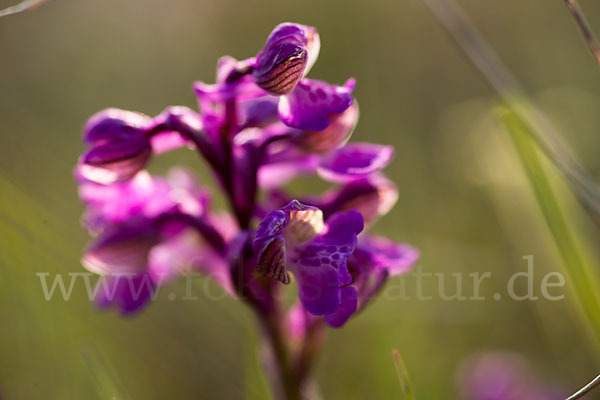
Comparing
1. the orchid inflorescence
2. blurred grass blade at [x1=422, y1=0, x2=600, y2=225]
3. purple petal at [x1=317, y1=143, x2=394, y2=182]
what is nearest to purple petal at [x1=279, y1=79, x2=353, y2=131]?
the orchid inflorescence

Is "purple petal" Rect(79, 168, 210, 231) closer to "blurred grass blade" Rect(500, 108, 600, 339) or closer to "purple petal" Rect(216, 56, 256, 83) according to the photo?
"purple petal" Rect(216, 56, 256, 83)

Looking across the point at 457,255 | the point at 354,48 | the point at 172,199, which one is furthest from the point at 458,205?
the point at 172,199

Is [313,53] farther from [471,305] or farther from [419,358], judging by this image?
[471,305]

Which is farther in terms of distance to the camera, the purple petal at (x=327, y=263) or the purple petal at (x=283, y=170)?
the purple petal at (x=283, y=170)

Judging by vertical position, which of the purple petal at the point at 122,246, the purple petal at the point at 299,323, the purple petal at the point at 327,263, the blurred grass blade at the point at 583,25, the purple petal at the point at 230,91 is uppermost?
the blurred grass blade at the point at 583,25

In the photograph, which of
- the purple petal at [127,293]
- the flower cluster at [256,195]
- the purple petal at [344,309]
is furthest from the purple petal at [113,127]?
the purple petal at [344,309]

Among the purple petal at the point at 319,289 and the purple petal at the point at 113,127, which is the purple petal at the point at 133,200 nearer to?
the purple petal at the point at 113,127

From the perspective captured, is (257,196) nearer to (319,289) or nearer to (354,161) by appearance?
(354,161)
